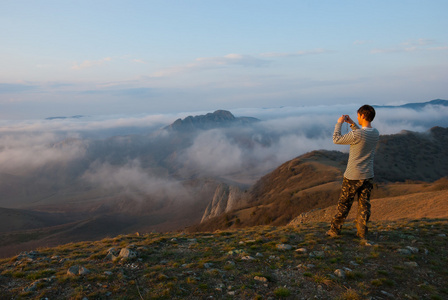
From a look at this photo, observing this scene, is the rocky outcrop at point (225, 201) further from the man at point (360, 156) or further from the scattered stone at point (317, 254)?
the scattered stone at point (317, 254)

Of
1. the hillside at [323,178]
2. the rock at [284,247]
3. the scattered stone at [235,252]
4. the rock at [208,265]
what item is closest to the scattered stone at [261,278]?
the rock at [208,265]

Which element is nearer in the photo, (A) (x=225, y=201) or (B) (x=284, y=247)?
(B) (x=284, y=247)

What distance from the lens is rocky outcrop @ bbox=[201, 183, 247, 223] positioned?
8069cm

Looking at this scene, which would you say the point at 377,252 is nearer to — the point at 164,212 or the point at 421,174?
the point at 421,174

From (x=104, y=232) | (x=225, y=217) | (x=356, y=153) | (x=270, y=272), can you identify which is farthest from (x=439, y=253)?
(x=104, y=232)

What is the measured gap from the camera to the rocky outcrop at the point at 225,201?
80688mm

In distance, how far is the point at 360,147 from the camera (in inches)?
283

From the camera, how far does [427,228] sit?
1007 cm

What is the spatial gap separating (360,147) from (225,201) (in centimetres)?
8148

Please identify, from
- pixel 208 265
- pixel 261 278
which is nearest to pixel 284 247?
pixel 261 278

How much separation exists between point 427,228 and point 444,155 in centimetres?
9821

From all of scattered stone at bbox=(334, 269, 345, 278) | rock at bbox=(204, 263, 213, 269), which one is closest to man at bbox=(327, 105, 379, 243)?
scattered stone at bbox=(334, 269, 345, 278)

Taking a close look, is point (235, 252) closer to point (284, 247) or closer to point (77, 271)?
point (284, 247)

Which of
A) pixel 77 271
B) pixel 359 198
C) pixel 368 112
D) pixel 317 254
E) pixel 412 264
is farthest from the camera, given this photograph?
pixel 359 198
